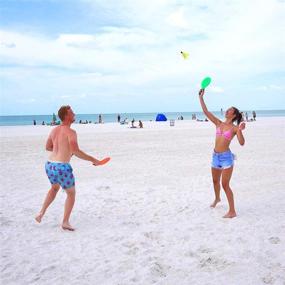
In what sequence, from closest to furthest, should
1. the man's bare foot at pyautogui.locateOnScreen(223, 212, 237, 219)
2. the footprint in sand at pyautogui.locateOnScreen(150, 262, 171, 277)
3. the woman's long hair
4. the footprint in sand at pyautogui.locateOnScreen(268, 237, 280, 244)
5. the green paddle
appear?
the footprint in sand at pyautogui.locateOnScreen(150, 262, 171, 277)
the footprint in sand at pyautogui.locateOnScreen(268, 237, 280, 244)
the woman's long hair
the man's bare foot at pyautogui.locateOnScreen(223, 212, 237, 219)
the green paddle

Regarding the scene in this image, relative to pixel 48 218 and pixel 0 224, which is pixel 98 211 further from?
pixel 0 224

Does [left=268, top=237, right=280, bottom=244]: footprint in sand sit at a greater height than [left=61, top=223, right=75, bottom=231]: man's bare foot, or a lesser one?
lesser

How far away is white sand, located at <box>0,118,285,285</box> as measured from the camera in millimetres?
3676

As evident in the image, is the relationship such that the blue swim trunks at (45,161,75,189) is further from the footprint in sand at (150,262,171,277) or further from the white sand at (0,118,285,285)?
the footprint in sand at (150,262,171,277)

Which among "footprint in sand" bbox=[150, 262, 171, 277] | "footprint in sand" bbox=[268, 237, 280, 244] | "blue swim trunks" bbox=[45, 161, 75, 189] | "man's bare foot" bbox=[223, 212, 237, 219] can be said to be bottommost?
"footprint in sand" bbox=[150, 262, 171, 277]

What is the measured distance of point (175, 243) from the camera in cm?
443

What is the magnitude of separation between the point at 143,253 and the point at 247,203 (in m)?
2.89

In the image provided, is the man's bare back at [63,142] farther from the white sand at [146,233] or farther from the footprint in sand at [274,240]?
the footprint in sand at [274,240]

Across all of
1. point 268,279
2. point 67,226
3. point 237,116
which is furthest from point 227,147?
point 67,226

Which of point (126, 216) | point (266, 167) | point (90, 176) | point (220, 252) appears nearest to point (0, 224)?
point (126, 216)

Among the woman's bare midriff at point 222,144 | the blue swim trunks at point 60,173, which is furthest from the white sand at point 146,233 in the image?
the woman's bare midriff at point 222,144

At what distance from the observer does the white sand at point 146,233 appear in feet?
12.1

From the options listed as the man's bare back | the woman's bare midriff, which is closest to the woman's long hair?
the woman's bare midriff

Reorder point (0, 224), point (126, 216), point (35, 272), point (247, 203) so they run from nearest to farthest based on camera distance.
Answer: point (35, 272)
point (0, 224)
point (126, 216)
point (247, 203)
